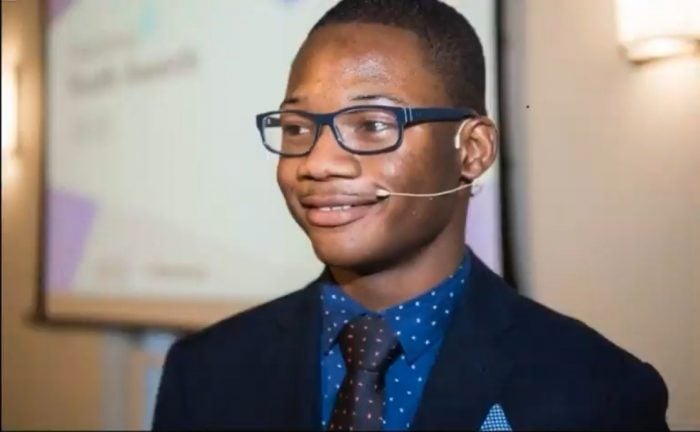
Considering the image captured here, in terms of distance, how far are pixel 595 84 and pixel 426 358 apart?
30 cm

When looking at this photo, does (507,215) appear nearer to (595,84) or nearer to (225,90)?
(595,84)

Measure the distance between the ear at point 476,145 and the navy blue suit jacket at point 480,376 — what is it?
85 mm

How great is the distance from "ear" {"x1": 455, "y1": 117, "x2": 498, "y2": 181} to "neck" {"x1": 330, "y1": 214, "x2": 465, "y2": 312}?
53 mm

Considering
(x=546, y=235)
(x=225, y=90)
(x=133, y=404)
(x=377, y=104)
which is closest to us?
(x=377, y=104)

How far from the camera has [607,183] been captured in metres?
0.79

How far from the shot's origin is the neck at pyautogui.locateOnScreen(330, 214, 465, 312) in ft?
2.43

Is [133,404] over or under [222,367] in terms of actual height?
under

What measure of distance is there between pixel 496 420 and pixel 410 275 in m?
0.14

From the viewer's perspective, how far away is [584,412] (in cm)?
71

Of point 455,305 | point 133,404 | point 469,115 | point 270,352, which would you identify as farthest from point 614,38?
point 133,404

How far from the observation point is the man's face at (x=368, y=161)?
2.30 feet

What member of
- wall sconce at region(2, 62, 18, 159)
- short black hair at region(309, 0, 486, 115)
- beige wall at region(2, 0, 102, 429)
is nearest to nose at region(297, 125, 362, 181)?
short black hair at region(309, 0, 486, 115)

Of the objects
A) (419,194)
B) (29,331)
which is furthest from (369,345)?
(29,331)

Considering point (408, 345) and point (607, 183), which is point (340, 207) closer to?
point (408, 345)
